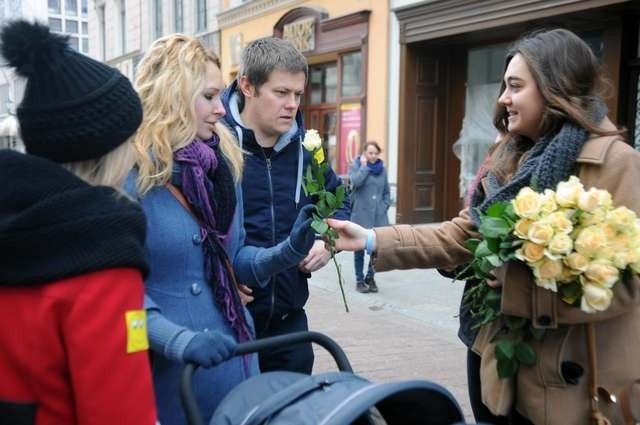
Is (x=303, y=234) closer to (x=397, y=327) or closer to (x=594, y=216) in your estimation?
(x=594, y=216)

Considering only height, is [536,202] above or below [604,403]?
above

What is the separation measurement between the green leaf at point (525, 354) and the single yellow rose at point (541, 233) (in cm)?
40

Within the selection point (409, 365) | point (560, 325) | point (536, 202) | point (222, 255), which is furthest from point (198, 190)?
point (409, 365)

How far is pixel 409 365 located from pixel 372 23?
8.38 meters

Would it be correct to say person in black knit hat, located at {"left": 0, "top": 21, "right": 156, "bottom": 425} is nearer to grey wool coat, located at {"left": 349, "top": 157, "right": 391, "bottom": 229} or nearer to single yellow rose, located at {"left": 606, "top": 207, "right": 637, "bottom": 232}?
single yellow rose, located at {"left": 606, "top": 207, "right": 637, "bottom": 232}

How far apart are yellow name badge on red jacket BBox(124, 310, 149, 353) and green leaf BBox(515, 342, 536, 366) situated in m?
1.21

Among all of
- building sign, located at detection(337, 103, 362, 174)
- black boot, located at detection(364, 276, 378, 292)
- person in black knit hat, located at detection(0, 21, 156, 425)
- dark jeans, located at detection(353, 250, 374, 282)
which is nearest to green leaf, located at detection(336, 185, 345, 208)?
person in black knit hat, located at detection(0, 21, 156, 425)

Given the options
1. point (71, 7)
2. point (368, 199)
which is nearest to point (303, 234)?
point (368, 199)

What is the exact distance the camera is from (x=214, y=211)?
216 cm

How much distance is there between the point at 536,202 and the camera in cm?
188

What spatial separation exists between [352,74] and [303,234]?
1093 centimetres

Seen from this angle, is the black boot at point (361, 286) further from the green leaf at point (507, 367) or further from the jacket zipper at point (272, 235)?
the green leaf at point (507, 367)

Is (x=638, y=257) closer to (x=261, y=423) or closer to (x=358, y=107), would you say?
(x=261, y=423)

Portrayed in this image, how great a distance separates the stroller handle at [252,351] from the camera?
162 centimetres
